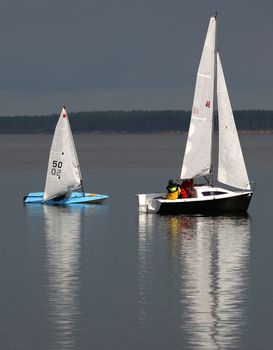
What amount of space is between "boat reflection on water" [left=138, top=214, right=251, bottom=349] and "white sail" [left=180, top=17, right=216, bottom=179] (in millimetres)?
4803

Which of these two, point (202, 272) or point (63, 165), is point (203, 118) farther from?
point (202, 272)

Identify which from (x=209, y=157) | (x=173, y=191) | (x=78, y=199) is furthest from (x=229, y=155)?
(x=78, y=199)

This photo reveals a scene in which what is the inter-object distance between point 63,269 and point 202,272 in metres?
5.50

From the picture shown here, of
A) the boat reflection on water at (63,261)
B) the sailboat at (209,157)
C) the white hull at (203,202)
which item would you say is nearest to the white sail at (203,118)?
the sailboat at (209,157)

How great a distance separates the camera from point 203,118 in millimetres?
74375

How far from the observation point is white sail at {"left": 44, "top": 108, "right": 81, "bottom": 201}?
79.8 meters

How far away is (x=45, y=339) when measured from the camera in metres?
36.4

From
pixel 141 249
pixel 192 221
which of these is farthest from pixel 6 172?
pixel 141 249

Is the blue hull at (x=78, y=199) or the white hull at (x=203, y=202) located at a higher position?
the white hull at (x=203, y=202)

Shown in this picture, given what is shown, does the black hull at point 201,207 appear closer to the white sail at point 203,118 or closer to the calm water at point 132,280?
the calm water at point 132,280

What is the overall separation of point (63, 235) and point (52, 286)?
17445mm

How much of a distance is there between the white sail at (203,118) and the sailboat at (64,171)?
26.7 feet

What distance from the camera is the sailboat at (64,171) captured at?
262ft

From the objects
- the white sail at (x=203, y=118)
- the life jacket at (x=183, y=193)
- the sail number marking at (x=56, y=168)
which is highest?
the white sail at (x=203, y=118)
